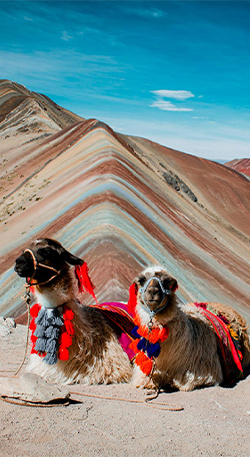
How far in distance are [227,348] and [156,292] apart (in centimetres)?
138

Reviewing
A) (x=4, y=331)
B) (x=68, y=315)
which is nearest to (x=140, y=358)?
(x=68, y=315)

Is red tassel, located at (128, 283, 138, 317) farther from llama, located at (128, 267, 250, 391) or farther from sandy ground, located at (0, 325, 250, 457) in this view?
sandy ground, located at (0, 325, 250, 457)

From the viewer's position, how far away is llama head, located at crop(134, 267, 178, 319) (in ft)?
13.1

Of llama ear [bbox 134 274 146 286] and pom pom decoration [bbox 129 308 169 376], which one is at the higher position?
llama ear [bbox 134 274 146 286]

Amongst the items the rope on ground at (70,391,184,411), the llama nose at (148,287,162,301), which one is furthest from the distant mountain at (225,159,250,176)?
the rope on ground at (70,391,184,411)

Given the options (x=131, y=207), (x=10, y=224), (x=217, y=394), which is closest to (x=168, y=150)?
(x=10, y=224)

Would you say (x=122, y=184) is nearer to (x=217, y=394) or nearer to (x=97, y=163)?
(x=97, y=163)

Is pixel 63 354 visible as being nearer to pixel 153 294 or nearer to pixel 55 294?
pixel 55 294

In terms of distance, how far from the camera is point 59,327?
4.12 m

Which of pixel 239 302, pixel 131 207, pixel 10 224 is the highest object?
pixel 131 207

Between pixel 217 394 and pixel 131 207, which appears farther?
pixel 131 207

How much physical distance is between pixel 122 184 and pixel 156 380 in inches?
220

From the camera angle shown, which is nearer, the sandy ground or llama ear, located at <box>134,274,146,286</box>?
the sandy ground

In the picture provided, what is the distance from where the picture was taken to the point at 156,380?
13.9 feet
